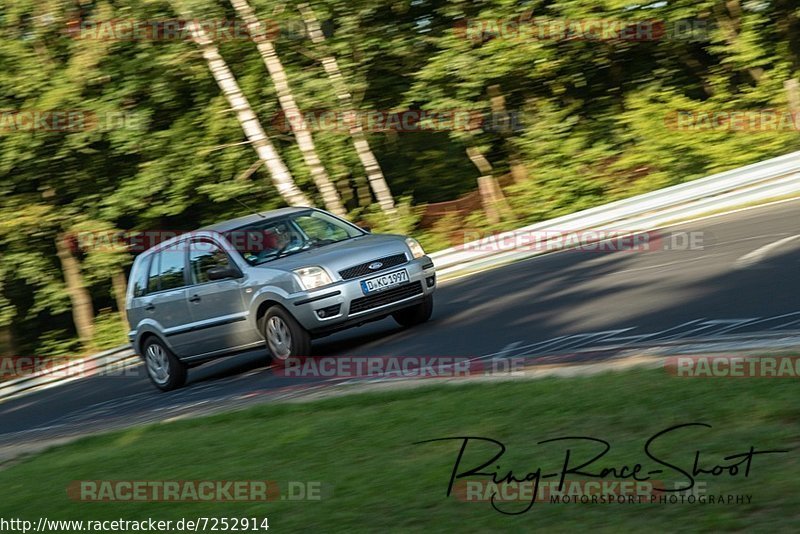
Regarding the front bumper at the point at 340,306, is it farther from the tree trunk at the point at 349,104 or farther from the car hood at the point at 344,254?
the tree trunk at the point at 349,104

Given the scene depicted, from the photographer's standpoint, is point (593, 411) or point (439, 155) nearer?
point (593, 411)

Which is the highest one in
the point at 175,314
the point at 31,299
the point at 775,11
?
the point at 775,11

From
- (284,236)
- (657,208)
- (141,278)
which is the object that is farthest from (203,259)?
(657,208)

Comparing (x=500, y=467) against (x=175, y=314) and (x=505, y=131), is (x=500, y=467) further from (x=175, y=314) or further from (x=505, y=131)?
(x=505, y=131)

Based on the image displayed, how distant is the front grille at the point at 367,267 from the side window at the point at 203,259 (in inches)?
61.5

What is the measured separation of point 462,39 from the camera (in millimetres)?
24109

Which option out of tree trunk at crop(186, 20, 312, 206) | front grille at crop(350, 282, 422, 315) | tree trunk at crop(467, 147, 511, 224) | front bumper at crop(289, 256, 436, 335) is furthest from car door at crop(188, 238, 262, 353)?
tree trunk at crop(467, 147, 511, 224)

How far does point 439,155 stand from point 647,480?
23.8 meters

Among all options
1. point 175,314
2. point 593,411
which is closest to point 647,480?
point 593,411

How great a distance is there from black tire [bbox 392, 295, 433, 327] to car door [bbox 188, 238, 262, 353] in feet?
5.65

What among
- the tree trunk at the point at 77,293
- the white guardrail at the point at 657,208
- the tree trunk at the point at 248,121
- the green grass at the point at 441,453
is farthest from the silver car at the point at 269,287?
the tree trunk at the point at 77,293

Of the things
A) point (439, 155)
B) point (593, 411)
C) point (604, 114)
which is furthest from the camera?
point (439, 155)

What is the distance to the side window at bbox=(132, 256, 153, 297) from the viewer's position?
13.8 meters

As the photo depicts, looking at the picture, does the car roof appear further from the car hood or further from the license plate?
the license plate
